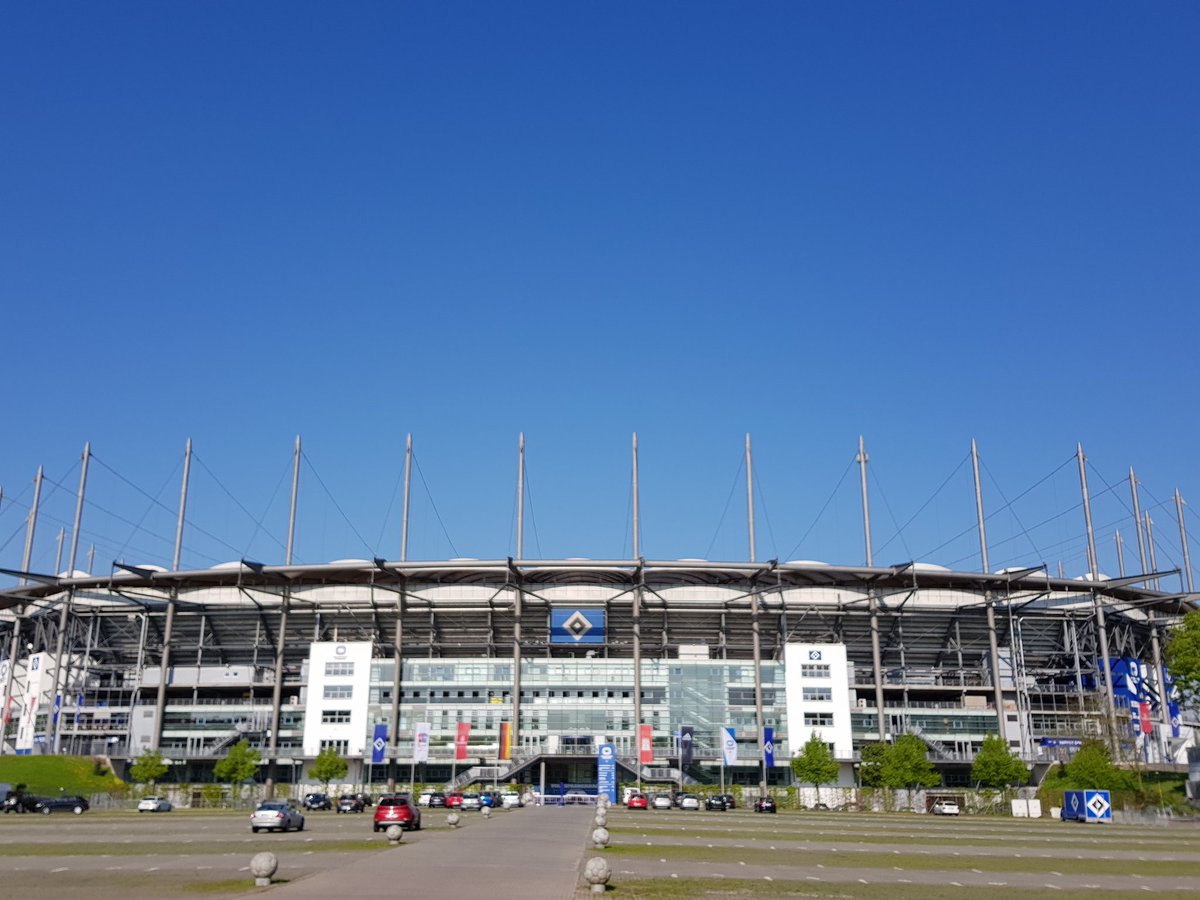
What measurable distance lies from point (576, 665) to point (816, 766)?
28.5m

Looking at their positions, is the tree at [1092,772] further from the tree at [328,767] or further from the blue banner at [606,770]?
the tree at [328,767]

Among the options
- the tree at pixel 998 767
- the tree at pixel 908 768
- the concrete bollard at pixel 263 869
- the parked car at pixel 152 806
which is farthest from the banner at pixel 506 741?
the concrete bollard at pixel 263 869

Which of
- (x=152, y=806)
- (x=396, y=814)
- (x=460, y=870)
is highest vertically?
(x=396, y=814)

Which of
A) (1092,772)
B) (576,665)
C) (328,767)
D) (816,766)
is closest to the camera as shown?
(1092,772)

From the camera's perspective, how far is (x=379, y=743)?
106938 millimetres

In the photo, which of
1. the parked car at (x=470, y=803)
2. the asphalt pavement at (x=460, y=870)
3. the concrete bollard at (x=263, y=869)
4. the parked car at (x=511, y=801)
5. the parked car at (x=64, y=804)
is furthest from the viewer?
the parked car at (x=511, y=801)

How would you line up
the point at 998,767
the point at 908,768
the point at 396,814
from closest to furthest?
the point at 396,814, the point at 908,768, the point at 998,767

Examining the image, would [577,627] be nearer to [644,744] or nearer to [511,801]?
[644,744]

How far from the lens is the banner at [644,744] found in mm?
112500

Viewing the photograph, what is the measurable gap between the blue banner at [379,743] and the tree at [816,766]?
4007 cm

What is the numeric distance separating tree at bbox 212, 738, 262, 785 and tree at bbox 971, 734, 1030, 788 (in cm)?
6958

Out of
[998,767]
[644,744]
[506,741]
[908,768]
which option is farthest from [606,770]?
[998,767]

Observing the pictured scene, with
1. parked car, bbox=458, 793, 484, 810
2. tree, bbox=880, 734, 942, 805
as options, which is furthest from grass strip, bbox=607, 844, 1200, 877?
tree, bbox=880, 734, 942, 805

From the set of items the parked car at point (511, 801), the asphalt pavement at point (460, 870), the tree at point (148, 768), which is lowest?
the parked car at point (511, 801)
